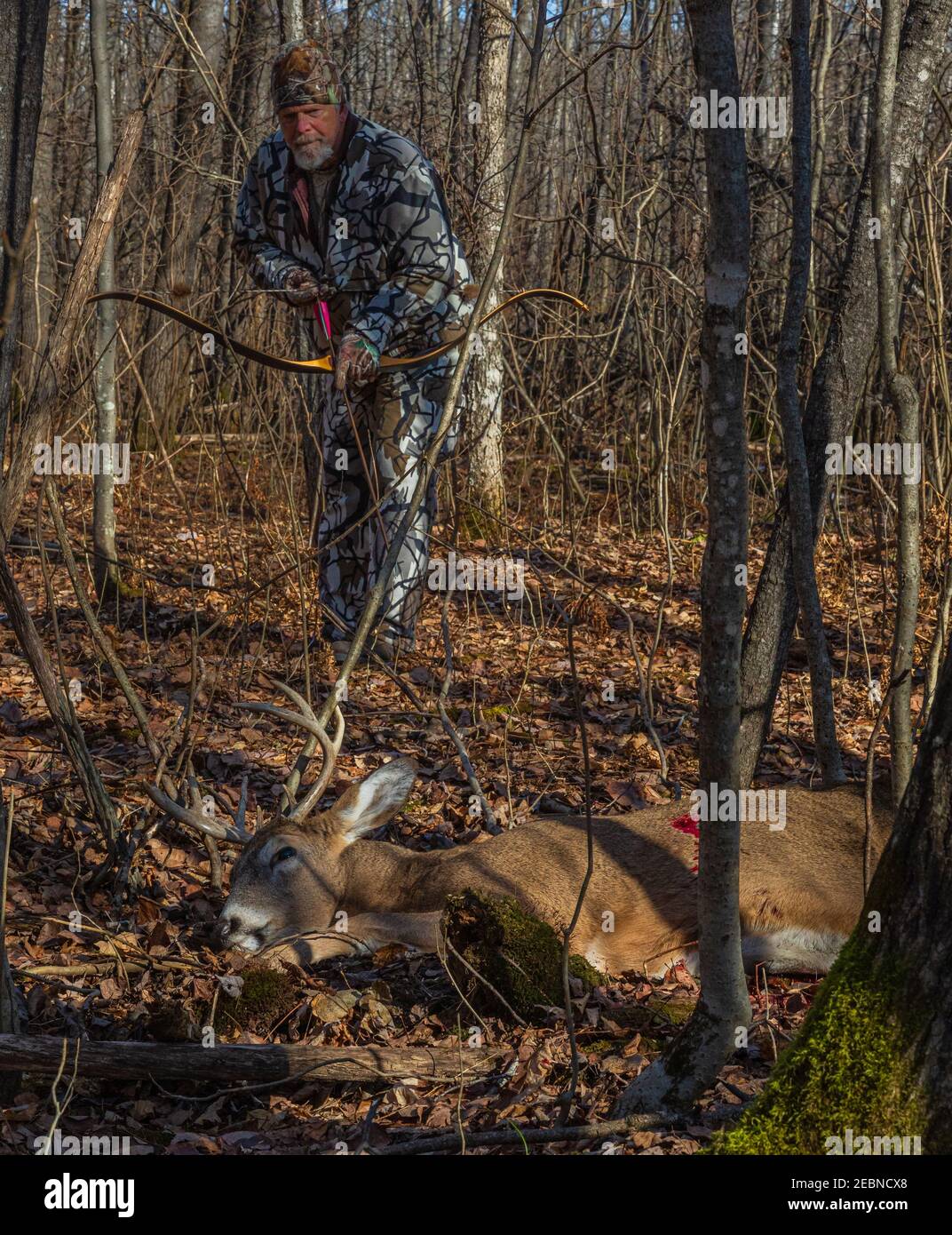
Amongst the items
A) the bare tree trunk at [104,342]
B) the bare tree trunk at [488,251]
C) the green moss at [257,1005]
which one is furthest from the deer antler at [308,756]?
the bare tree trunk at [488,251]

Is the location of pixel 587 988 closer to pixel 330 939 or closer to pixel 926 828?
pixel 330 939

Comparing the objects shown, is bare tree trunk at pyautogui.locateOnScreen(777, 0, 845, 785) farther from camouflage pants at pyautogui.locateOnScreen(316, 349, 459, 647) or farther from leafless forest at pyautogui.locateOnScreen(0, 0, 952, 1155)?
camouflage pants at pyautogui.locateOnScreen(316, 349, 459, 647)

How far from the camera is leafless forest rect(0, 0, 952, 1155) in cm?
306

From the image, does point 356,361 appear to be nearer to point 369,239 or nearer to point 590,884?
point 369,239

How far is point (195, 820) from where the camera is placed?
15.5 ft

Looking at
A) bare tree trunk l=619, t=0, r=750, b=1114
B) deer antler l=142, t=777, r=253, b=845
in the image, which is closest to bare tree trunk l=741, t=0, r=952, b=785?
bare tree trunk l=619, t=0, r=750, b=1114

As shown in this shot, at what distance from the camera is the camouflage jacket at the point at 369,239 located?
664cm

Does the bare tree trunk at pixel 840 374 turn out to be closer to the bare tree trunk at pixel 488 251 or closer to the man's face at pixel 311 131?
the man's face at pixel 311 131

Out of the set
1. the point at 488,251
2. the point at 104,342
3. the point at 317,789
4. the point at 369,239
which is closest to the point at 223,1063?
the point at 317,789

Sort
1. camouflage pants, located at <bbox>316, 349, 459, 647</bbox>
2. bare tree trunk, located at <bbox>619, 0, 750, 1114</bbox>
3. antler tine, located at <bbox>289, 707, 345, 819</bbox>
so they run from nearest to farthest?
bare tree trunk, located at <bbox>619, 0, 750, 1114</bbox> → antler tine, located at <bbox>289, 707, 345, 819</bbox> → camouflage pants, located at <bbox>316, 349, 459, 647</bbox>

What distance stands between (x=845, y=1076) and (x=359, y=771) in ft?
12.7

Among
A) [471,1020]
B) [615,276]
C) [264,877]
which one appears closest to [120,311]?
[615,276]

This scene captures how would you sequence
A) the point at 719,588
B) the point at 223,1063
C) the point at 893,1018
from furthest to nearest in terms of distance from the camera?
the point at 223,1063 < the point at 719,588 < the point at 893,1018

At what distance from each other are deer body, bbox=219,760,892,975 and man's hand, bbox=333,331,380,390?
2278 millimetres
